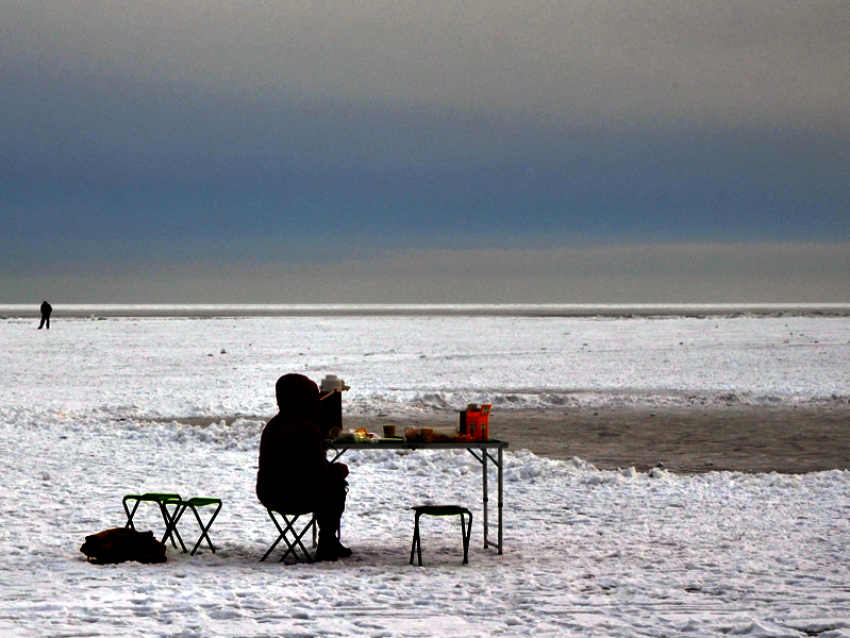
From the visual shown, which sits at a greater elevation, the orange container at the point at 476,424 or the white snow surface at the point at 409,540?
the orange container at the point at 476,424

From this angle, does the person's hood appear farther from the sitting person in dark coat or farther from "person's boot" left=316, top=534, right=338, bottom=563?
"person's boot" left=316, top=534, right=338, bottom=563

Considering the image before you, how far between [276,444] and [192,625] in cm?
219

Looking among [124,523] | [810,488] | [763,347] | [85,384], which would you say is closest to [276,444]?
[124,523]

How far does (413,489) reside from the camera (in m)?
12.7

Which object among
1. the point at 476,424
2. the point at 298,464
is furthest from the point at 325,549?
the point at 476,424

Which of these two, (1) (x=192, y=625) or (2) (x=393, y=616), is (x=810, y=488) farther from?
(1) (x=192, y=625)

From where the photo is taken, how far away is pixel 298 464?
868 cm

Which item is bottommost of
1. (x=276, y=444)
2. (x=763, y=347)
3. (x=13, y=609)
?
(x=13, y=609)

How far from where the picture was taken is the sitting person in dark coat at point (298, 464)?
28.4 feet

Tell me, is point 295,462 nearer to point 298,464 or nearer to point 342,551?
point 298,464

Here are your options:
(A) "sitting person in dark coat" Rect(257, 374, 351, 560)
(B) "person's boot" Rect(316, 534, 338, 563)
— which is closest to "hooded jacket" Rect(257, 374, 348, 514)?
(A) "sitting person in dark coat" Rect(257, 374, 351, 560)

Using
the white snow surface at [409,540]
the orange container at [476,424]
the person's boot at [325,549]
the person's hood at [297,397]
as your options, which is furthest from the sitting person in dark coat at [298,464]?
the orange container at [476,424]

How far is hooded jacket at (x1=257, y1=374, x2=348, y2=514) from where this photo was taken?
28.4 ft

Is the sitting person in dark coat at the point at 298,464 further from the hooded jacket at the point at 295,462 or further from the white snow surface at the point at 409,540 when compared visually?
the white snow surface at the point at 409,540
